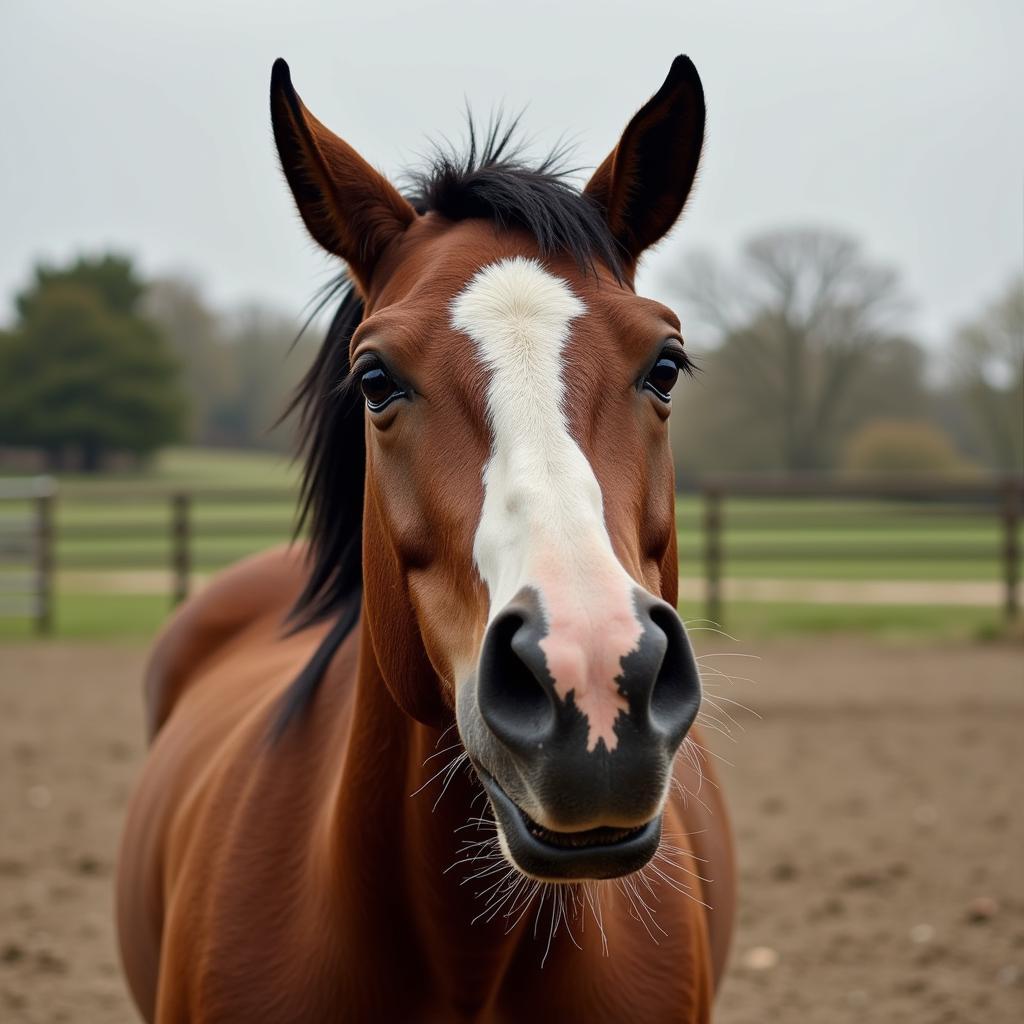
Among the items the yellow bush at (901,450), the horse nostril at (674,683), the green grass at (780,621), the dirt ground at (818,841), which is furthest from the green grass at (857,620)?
the yellow bush at (901,450)

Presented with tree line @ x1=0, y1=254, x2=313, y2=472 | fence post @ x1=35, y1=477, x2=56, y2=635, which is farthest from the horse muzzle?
tree line @ x1=0, y1=254, x2=313, y2=472

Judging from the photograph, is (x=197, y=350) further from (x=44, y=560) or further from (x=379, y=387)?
(x=379, y=387)

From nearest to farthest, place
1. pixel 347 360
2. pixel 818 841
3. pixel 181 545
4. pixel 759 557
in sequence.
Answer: pixel 347 360, pixel 818 841, pixel 181 545, pixel 759 557

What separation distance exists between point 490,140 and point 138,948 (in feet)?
7.71

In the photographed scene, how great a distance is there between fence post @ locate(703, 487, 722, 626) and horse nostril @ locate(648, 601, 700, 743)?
466 inches

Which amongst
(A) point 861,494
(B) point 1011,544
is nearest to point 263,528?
(A) point 861,494

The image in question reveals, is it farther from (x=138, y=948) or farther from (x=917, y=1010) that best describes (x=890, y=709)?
(x=138, y=948)

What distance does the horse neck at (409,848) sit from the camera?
1.85m

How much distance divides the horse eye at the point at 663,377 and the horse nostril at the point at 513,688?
57 centimetres

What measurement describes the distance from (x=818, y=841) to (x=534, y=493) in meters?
5.16

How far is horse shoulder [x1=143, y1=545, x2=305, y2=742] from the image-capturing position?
3934 mm

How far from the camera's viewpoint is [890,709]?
881 cm

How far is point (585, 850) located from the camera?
1.37 m

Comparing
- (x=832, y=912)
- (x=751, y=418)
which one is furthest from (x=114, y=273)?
(x=832, y=912)
